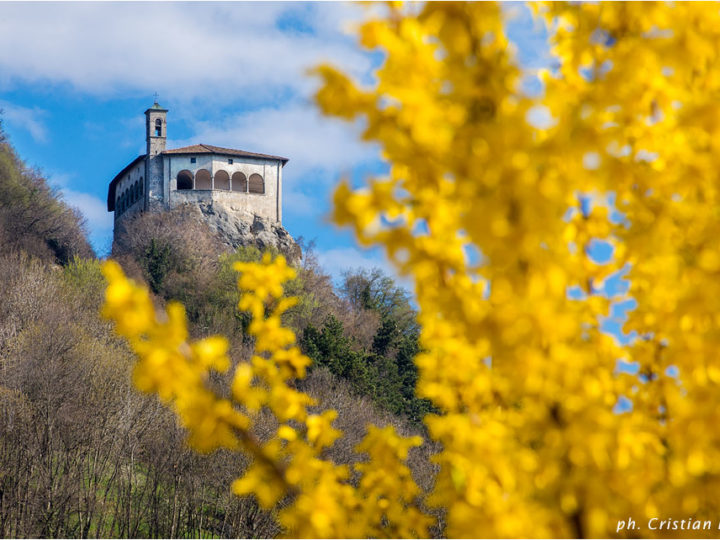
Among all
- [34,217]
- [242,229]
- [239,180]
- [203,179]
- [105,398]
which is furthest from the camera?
[239,180]

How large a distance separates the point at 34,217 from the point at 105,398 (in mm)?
28765

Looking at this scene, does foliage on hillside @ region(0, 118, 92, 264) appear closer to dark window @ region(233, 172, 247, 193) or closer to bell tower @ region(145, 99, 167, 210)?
bell tower @ region(145, 99, 167, 210)

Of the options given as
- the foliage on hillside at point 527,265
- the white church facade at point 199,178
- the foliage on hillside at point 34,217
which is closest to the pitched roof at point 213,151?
the white church facade at point 199,178

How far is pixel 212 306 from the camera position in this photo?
156ft

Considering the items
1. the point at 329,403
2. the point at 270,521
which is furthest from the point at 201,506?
the point at 329,403

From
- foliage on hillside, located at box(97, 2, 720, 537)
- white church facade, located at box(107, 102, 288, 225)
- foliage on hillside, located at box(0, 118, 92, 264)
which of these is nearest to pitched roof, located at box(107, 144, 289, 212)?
white church facade, located at box(107, 102, 288, 225)

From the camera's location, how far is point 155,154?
6556 centimetres

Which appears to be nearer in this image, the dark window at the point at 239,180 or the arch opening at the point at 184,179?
the arch opening at the point at 184,179

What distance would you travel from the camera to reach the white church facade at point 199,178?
65.1m

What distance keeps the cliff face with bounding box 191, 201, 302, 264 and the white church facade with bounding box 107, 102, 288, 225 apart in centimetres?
62

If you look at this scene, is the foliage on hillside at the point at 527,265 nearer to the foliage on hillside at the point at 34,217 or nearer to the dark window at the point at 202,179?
the foliage on hillside at the point at 34,217

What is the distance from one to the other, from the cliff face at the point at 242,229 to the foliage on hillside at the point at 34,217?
1405cm

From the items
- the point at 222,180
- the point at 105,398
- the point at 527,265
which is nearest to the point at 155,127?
the point at 222,180

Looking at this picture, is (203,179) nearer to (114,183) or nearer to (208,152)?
(208,152)
